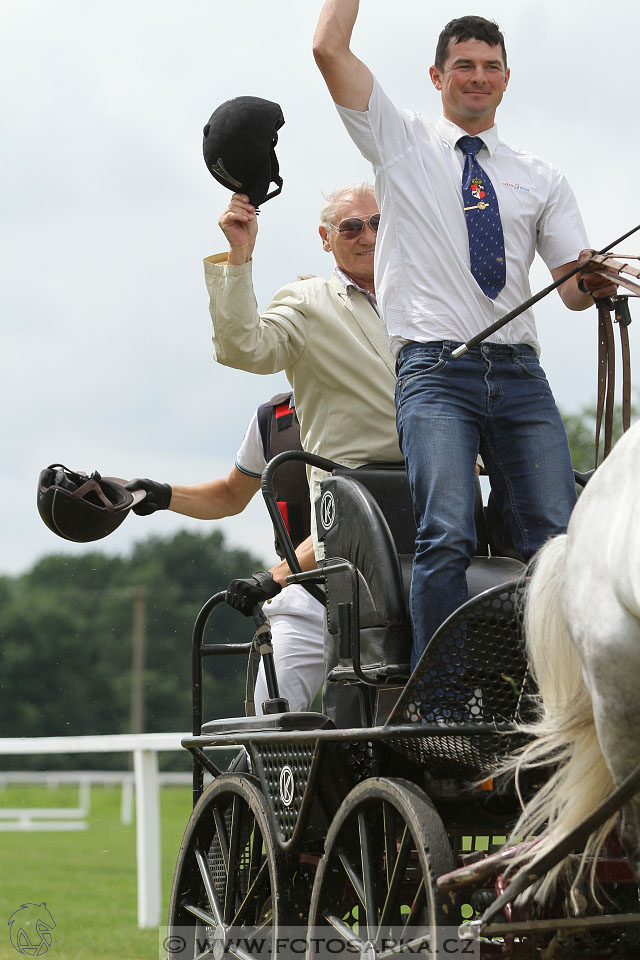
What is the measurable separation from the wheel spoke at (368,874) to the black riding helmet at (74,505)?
1.45 metres

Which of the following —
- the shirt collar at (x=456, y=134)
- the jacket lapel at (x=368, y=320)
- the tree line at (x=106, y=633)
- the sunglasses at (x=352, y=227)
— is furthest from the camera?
the tree line at (x=106, y=633)

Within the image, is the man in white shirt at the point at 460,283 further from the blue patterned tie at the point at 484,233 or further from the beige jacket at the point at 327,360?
the beige jacket at the point at 327,360

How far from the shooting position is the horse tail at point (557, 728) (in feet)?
9.05

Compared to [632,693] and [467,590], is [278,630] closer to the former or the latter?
[467,590]

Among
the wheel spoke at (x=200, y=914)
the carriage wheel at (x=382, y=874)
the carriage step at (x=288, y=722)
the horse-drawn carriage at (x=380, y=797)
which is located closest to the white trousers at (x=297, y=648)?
the horse-drawn carriage at (x=380, y=797)

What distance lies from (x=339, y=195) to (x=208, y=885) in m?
2.49

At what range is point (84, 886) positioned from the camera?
32.9ft

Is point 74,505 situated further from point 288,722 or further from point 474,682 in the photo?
point 474,682

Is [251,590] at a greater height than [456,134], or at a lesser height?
lesser

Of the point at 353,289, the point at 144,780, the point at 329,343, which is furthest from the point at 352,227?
the point at 144,780

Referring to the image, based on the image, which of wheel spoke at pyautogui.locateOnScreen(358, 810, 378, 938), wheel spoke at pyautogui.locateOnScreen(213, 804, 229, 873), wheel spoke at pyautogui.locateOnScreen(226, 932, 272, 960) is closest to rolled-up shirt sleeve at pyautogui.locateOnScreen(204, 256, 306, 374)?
wheel spoke at pyautogui.locateOnScreen(213, 804, 229, 873)

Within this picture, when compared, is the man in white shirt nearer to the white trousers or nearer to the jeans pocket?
the jeans pocket

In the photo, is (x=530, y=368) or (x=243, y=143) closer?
(x=530, y=368)

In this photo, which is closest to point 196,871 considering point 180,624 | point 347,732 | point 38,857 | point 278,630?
point 278,630
